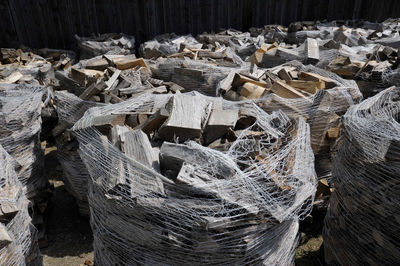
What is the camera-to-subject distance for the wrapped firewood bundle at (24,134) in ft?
10.5

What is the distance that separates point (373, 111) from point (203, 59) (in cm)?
269

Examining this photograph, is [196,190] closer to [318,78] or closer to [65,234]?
[318,78]

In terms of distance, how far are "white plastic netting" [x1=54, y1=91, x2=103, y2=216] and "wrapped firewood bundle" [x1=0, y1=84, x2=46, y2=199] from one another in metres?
→ 0.24

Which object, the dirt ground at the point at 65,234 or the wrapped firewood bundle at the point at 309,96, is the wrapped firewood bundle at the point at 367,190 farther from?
the dirt ground at the point at 65,234

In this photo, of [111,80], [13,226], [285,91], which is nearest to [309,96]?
[285,91]

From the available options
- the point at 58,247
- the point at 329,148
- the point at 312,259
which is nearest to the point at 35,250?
the point at 58,247

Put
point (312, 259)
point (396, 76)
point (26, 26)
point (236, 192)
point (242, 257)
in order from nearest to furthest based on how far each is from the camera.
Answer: point (236, 192) → point (242, 257) → point (312, 259) → point (396, 76) → point (26, 26)

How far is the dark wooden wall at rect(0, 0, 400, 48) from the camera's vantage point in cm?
723

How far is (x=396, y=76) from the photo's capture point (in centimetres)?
376

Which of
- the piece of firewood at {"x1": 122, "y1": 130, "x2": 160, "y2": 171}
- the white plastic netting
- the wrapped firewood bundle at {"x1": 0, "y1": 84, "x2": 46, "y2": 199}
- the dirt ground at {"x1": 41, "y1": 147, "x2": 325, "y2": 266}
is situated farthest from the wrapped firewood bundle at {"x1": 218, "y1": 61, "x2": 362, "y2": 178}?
the wrapped firewood bundle at {"x1": 0, "y1": 84, "x2": 46, "y2": 199}

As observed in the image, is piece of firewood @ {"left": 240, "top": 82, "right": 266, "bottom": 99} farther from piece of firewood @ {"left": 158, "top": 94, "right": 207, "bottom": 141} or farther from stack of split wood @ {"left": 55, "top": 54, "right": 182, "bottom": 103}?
piece of firewood @ {"left": 158, "top": 94, "right": 207, "bottom": 141}

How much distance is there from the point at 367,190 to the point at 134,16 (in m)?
7.01

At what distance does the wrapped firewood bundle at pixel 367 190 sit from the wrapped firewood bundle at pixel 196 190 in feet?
1.36

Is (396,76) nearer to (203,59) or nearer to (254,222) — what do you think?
(203,59)
